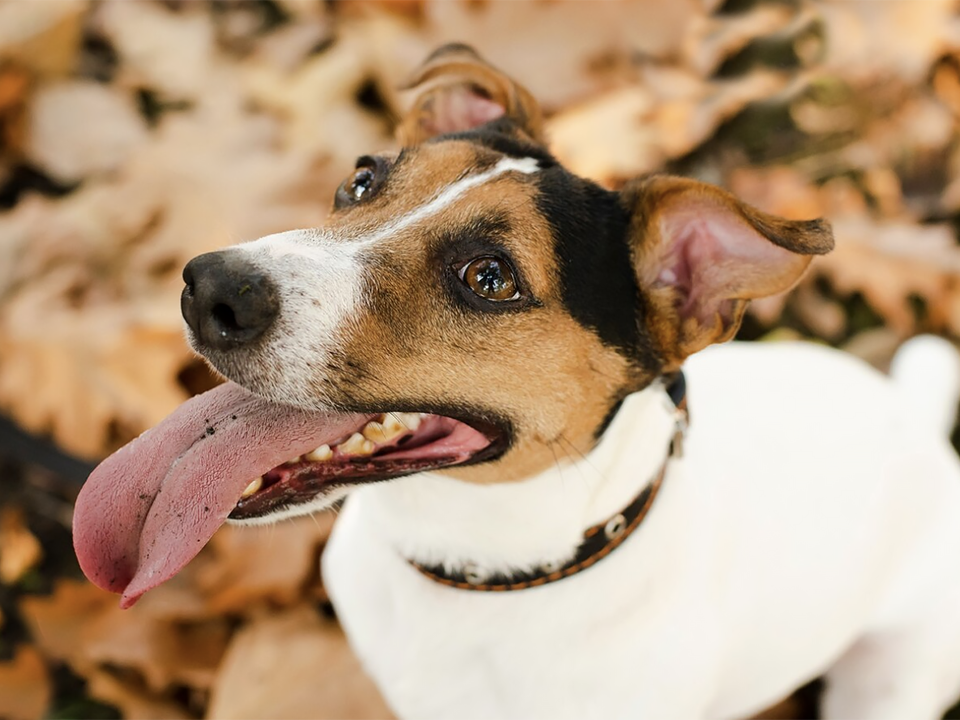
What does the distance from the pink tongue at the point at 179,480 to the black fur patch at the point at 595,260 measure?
2.05ft

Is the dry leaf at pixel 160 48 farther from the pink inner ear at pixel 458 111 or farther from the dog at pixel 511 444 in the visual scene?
the dog at pixel 511 444

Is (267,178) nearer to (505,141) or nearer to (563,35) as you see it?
(563,35)

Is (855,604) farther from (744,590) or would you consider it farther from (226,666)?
(226,666)

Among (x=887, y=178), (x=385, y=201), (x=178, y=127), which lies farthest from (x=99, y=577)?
(x=887, y=178)

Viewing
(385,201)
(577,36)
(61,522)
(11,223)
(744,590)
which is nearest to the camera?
(385,201)

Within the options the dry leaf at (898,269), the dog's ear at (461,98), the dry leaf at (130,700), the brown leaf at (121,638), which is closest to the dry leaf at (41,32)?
the brown leaf at (121,638)

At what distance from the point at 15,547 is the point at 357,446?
232 cm

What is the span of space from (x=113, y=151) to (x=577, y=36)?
2578 mm

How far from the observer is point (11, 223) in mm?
4070

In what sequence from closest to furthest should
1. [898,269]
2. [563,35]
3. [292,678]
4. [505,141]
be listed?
[505,141]
[292,678]
[898,269]
[563,35]

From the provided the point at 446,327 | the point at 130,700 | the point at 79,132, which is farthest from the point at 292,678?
the point at 79,132

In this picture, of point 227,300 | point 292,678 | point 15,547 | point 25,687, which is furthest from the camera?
point 15,547

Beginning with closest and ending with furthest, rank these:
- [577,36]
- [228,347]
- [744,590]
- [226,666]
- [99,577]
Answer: [228,347]
[99,577]
[744,590]
[226,666]
[577,36]

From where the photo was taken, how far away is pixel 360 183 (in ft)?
7.95
